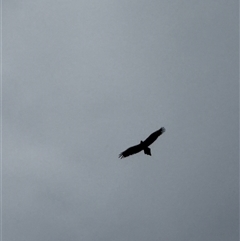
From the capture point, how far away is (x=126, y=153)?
121ft

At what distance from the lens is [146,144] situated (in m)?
36.5

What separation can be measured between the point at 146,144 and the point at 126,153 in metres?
2.36
